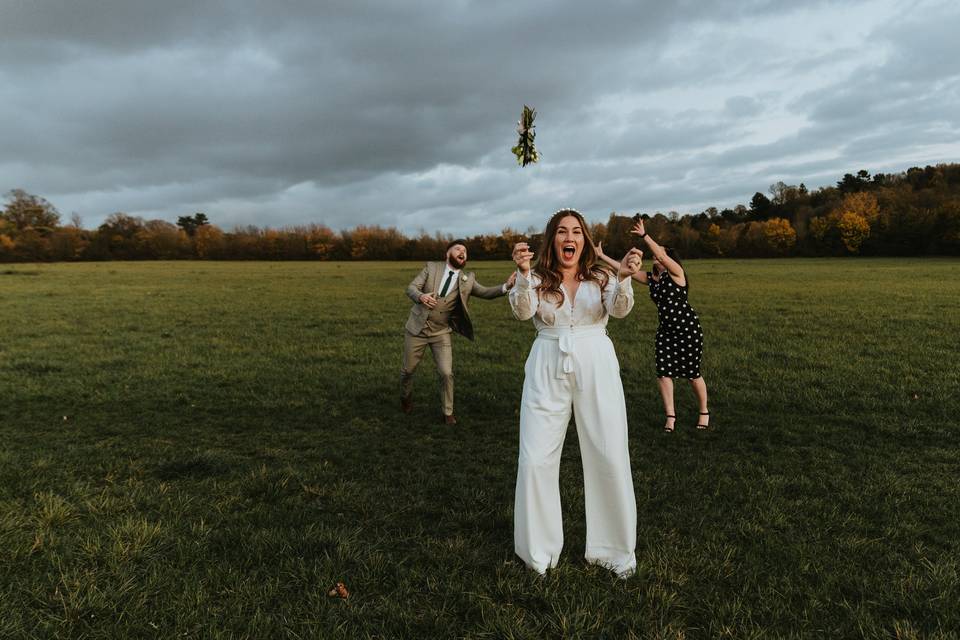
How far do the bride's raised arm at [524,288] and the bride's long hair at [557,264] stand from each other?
0.39 ft

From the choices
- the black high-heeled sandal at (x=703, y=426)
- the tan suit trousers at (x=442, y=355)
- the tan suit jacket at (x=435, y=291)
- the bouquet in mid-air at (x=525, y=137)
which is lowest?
the black high-heeled sandal at (x=703, y=426)

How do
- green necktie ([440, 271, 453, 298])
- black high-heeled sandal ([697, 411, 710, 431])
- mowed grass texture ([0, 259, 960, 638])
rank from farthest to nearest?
green necktie ([440, 271, 453, 298])
black high-heeled sandal ([697, 411, 710, 431])
mowed grass texture ([0, 259, 960, 638])

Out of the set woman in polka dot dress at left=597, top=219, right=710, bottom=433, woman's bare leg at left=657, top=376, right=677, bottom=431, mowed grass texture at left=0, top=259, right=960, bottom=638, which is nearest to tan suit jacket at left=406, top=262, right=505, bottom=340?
mowed grass texture at left=0, top=259, right=960, bottom=638

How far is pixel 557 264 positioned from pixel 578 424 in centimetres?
131

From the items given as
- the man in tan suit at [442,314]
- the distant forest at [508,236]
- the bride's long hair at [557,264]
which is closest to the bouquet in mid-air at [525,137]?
the bride's long hair at [557,264]

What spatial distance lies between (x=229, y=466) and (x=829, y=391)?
1012 centimetres

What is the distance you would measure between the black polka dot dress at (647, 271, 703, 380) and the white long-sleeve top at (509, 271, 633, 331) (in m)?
4.22

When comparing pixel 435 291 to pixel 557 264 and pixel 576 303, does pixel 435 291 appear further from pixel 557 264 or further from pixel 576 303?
pixel 576 303

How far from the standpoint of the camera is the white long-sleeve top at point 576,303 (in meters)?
4.15

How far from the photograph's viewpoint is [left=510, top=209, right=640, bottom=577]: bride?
4082 millimetres

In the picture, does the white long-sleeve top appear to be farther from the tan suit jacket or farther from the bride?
the tan suit jacket

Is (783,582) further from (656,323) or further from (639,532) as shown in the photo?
(656,323)

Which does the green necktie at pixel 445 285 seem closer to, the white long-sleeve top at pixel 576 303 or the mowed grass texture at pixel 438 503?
the mowed grass texture at pixel 438 503

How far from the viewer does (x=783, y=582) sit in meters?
4.02
